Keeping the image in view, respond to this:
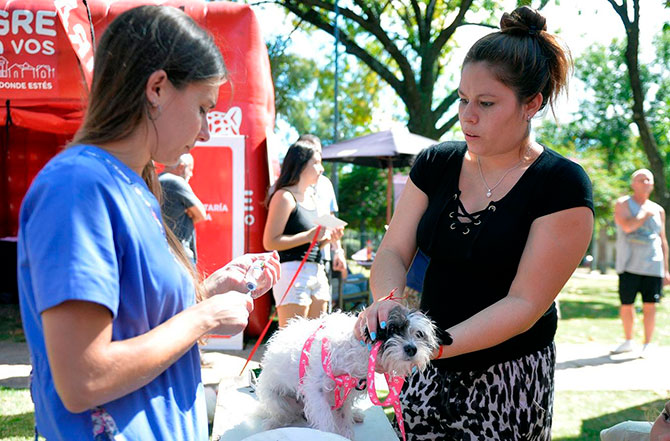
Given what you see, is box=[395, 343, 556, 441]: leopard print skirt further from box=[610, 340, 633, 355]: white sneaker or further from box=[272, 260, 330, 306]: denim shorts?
box=[610, 340, 633, 355]: white sneaker

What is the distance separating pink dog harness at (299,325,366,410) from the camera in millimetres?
2307

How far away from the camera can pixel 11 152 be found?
10086 mm

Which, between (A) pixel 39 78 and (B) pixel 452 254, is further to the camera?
(A) pixel 39 78

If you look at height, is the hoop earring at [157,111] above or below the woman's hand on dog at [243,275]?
above

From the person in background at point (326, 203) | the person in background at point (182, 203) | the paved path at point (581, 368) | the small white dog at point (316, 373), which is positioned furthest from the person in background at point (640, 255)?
the small white dog at point (316, 373)

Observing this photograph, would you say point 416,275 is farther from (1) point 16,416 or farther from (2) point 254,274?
(1) point 16,416

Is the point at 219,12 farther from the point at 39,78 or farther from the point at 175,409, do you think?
the point at 175,409

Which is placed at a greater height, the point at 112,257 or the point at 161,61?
the point at 161,61

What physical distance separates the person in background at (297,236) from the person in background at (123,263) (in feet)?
12.0

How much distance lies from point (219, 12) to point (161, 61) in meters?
6.21

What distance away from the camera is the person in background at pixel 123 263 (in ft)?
2.99

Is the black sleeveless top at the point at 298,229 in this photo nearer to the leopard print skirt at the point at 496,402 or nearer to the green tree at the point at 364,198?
the leopard print skirt at the point at 496,402

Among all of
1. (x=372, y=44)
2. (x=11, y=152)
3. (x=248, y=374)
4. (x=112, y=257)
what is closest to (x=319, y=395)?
(x=248, y=374)

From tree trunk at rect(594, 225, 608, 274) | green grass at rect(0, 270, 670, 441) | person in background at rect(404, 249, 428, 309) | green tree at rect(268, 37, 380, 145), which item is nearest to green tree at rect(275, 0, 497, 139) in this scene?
green tree at rect(268, 37, 380, 145)
